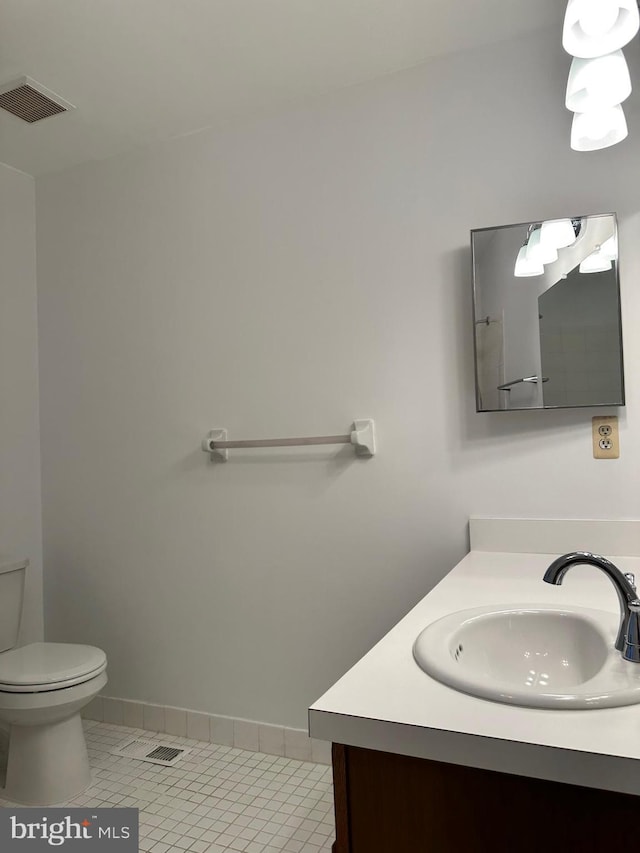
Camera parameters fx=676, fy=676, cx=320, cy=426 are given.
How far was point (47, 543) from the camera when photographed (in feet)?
9.17

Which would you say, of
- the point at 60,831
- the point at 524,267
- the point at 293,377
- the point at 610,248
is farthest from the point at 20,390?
the point at 610,248

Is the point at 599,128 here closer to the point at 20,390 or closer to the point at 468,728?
the point at 468,728

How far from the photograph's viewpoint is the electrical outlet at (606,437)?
1.84 metres

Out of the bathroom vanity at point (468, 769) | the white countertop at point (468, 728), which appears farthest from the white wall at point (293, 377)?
the bathroom vanity at point (468, 769)

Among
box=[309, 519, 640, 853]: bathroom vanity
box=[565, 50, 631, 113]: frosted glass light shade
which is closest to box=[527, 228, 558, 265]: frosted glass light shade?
box=[565, 50, 631, 113]: frosted glass light shade

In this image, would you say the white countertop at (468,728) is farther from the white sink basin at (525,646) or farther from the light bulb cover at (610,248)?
the light bulb cover at (610,248)

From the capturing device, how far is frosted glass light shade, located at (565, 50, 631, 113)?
4.75 feet

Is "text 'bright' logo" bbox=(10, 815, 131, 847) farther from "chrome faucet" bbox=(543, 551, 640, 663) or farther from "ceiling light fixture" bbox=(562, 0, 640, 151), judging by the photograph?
"ceiling light fixture" bbox=(562, 0, 640, 151)

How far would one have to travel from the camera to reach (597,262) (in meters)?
1.80

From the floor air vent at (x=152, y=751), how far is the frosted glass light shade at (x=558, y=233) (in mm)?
2028

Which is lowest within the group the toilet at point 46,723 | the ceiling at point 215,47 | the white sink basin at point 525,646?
the toilet at point 46,723

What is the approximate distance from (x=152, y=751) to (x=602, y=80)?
2.41m

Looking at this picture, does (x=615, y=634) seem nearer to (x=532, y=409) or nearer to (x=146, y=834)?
(x=532, y=409)

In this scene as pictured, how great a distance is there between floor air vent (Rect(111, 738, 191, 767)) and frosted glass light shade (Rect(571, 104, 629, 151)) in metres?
2.23
